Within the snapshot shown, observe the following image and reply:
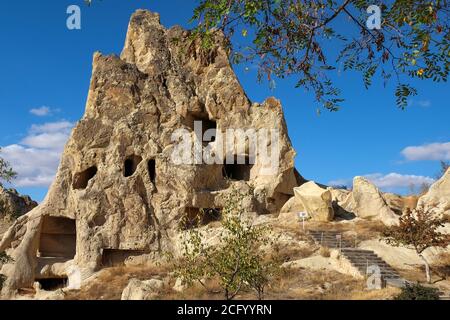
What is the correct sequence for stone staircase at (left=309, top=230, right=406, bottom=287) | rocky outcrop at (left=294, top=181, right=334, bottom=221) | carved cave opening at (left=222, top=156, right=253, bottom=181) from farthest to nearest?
carved cave opening at (left=222, top=156, right=253, bottom=181) → rocky outcrop at (left=294, top=181, right=334, bottom=221) → stone staircase at (left=309, top=230, right=406, bottom=287)

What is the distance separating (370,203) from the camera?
28.4m

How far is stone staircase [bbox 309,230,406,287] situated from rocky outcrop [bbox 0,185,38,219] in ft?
81.5

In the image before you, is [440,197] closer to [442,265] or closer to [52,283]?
[442,265]

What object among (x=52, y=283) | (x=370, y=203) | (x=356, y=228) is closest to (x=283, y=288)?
(x=356, y=228)

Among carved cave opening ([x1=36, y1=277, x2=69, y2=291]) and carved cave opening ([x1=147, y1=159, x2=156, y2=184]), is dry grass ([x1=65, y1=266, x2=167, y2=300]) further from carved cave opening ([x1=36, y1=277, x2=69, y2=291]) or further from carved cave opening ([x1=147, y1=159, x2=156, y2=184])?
carved cave opening ([x1=147, y1=159, x2=156, y2=184])

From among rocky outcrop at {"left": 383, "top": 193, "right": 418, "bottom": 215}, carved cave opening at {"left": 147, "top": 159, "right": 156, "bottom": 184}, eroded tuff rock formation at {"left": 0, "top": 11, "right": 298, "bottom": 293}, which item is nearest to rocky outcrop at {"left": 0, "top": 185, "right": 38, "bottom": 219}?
eroded tuff rock formation at {"left": 0, "top": 11, "right": 298, "bottom": 293}

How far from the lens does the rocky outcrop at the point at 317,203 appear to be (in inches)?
1085

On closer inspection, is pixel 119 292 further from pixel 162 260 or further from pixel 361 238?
pixel 361 238

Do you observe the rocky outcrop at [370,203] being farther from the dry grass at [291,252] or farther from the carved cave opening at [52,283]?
the carved cave opening at [52,283]

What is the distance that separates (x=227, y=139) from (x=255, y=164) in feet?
7.69

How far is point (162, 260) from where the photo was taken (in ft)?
84.6

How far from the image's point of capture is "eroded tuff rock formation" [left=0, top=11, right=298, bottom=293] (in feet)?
87.0

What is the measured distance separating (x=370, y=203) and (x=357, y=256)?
290 inches
